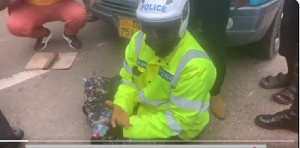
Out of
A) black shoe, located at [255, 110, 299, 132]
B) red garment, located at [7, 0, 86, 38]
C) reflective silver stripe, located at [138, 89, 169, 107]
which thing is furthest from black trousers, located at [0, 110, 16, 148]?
black shoe, located at [255, 110, 299, 132]

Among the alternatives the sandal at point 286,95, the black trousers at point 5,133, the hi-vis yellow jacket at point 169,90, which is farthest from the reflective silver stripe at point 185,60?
the black trousers at point 5,133

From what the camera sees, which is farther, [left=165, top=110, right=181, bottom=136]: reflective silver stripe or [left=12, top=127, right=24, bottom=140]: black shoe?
[left=12, top=127, right=24, bottom=140]: black shoe

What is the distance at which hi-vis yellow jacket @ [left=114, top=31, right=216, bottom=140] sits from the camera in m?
2.11

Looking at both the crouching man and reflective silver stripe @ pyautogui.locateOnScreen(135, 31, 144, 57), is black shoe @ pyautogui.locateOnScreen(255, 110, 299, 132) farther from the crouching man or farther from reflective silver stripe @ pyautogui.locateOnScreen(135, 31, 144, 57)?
reflective silver stripe @ pyautogui.locateOnScreen(135, 31, 144, 57)

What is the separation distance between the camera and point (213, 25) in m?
2.47

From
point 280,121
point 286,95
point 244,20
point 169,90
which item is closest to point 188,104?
point 169,90

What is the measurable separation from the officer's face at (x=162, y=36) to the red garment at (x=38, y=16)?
1490 millimetres

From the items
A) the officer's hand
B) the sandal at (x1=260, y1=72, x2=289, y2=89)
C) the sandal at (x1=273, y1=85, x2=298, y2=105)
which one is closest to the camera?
the officer's hand

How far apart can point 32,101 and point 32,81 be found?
0.28 meters

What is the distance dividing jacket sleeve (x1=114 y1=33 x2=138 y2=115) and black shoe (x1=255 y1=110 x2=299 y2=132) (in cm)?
83

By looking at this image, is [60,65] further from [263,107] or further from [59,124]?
[263,107]

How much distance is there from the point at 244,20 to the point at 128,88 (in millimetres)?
894

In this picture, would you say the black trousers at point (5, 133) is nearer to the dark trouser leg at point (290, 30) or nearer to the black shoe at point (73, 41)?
the black shoe at point (73, 41)

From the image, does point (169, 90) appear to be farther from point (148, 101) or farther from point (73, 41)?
point (73, 41)
